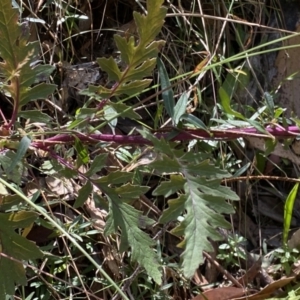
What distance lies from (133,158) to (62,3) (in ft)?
1.61

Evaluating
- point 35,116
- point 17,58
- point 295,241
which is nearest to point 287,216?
point 295,241

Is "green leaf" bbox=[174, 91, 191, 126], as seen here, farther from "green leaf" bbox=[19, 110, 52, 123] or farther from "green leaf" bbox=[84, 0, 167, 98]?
"green leaf" bbox=[19, 110, 52, 123]

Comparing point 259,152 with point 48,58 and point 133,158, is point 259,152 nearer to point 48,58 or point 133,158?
point 133,158

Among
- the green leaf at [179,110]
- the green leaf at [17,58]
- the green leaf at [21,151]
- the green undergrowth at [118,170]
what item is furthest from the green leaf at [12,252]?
the green leaf at [179,110]

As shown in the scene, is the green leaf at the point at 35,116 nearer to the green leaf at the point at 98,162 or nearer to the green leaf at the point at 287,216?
the green leaf at the point at 98,162

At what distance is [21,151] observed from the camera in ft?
3.39

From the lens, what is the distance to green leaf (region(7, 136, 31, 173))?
103cm

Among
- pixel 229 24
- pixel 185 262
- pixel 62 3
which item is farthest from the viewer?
pixel 229 24

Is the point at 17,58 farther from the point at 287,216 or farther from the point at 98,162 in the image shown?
the point at 287,216

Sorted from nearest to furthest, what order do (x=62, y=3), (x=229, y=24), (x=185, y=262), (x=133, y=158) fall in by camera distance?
(x=185, y=262) < (x=133, y=158) < (x=62, y=3) < (x=229, y=24)

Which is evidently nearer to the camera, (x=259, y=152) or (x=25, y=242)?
(x=25, y=242)

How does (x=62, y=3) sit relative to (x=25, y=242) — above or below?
above

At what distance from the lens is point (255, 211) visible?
169cm

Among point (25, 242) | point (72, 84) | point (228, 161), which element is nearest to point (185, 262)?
point (25, 242)
